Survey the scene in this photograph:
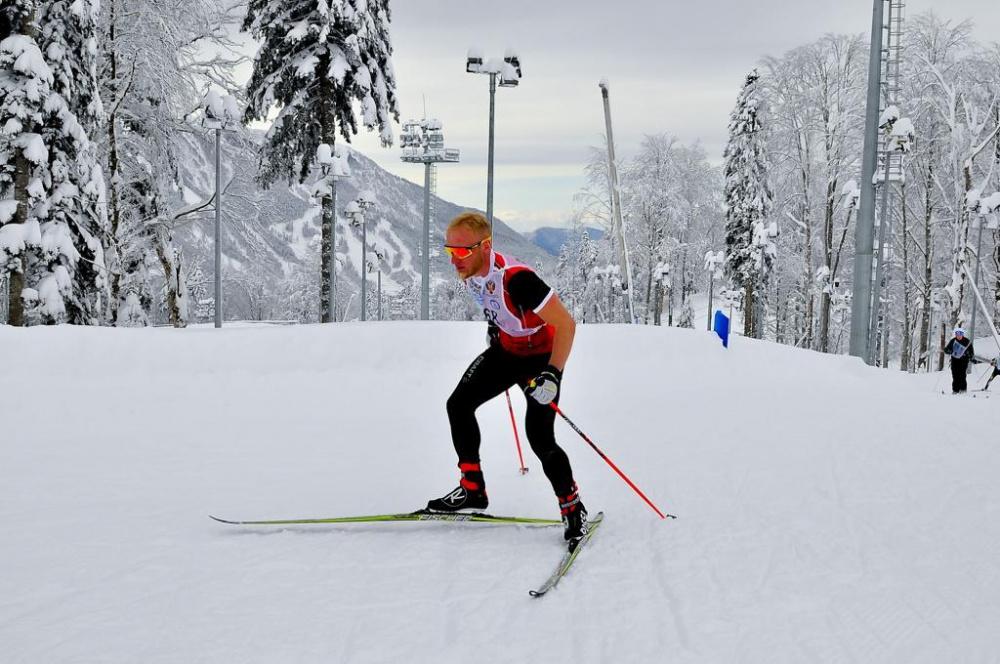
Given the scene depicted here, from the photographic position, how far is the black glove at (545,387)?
386 cm

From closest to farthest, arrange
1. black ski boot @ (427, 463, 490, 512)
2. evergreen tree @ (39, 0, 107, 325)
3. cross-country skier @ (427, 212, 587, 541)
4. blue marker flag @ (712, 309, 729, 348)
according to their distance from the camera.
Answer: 1. cross-country skier @ (427, 212, 587, 541)
2. black ski boot @ (427, 463, 490, 512)
3. blue marker flag @ (712, 309, 729, 348)
4. evergreen tree @ (39, 0, 107, 325)

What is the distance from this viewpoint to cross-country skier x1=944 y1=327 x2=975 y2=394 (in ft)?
50.3

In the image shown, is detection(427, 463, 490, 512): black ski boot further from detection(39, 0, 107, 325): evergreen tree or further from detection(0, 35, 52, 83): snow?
detection(0, 35, 52, 83): snow

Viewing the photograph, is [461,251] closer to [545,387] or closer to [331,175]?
[545,387]

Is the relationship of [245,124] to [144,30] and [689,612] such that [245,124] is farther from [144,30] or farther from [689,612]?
[689,612]

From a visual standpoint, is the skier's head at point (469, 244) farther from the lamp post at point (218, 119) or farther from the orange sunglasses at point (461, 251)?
the lamp post at point (218, 119)

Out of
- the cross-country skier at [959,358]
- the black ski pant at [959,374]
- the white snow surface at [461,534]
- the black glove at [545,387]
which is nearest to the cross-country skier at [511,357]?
the black glove at [545,387]

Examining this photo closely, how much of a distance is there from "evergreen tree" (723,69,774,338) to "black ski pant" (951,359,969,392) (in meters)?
20.0

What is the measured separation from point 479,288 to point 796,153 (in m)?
27.9

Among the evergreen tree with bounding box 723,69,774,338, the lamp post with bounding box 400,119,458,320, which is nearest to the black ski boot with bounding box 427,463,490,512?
the lamp post with bounding box 400,119,458,320

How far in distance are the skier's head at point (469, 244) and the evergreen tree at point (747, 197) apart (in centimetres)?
3301

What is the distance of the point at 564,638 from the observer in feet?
10.2

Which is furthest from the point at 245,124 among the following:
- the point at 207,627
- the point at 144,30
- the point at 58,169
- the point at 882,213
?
the point at 207,627

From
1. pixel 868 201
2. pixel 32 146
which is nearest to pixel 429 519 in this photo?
pixel 868 201
